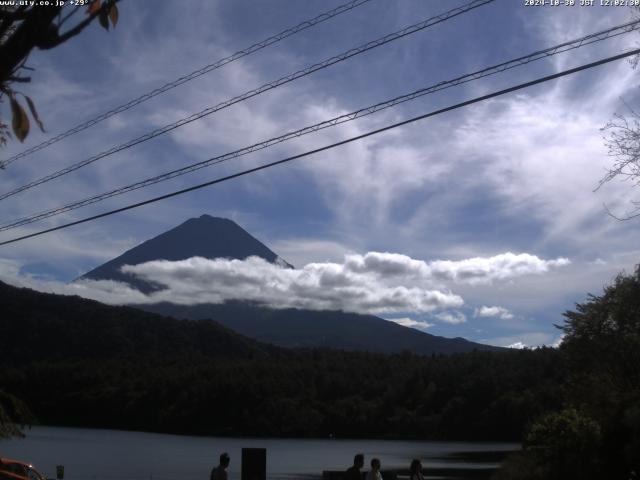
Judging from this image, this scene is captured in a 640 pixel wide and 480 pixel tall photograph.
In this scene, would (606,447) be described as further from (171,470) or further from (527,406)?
(527,406)

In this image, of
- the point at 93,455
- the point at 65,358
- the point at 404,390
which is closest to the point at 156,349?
the point at 65,358

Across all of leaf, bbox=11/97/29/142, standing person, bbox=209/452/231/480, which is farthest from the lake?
leaf, bbox=11/97/29/142

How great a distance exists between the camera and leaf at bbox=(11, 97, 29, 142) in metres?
3.61

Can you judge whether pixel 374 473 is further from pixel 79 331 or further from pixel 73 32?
pixel 79 331

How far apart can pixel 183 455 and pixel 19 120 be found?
78089 mm

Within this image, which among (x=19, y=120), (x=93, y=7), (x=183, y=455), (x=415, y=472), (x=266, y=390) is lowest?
(x=183, y=455)

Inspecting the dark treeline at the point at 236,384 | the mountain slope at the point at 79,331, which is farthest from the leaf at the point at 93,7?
the mountain slope at the point at 79,331

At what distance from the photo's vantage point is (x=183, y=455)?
77.6m

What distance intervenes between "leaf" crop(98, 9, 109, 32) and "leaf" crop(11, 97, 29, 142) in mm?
A: 552

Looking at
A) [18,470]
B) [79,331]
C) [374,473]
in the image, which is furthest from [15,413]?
[79,331]

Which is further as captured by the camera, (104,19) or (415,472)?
(415,472)

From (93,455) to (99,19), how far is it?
252 feet

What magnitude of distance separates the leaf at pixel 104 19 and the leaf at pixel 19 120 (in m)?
0.55

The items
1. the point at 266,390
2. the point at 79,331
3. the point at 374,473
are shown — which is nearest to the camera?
the point at 374,473
